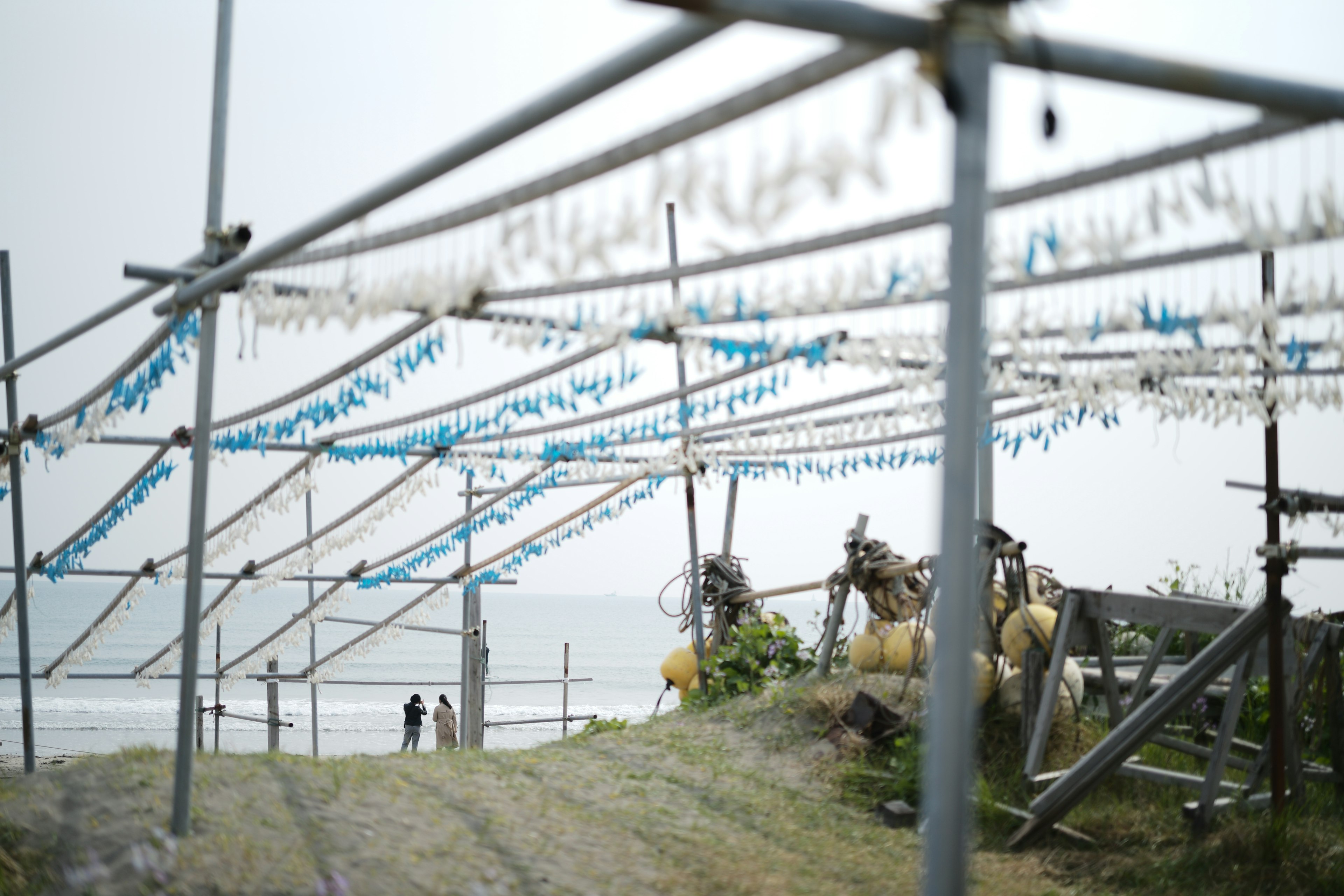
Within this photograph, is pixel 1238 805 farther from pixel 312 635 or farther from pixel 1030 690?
pixel 312 635

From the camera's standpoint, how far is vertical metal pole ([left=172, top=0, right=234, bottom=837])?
4.20m

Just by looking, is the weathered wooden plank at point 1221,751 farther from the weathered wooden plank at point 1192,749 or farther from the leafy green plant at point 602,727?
the leafy green plant at point 602,727

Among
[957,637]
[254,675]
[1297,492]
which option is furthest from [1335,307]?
[254,675]

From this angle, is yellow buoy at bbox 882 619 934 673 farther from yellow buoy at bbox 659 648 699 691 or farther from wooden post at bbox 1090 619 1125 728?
yellow buoy at bbox 659 648 699 691

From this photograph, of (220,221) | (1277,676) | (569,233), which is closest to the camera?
(569,233)

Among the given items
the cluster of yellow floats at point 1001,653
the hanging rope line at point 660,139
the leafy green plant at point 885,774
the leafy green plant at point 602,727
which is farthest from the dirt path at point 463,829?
the hanging rope line at point 660,139

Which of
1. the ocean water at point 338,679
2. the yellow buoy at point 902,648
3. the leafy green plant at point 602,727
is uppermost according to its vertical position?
the yellow buoy at point 902,648

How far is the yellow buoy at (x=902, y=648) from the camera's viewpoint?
7207 millimetres

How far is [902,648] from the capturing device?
7.39m

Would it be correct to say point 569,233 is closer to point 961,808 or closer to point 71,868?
point 961,808

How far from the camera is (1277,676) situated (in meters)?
4.88

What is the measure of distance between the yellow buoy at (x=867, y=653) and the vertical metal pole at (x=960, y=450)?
219 inches

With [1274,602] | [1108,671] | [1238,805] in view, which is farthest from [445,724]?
[1274,602]

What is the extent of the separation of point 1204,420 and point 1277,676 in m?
1.31
